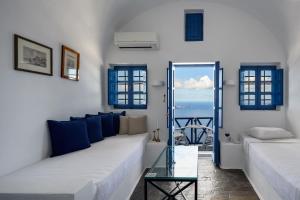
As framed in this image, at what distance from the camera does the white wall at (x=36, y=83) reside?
250cm

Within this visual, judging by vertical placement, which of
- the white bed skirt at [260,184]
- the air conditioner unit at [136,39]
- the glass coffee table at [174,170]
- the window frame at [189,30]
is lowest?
the white bed skirt at [260,184]

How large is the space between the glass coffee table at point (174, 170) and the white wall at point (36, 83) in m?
1.25

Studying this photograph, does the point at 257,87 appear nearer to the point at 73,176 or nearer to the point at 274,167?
the point at 274,167

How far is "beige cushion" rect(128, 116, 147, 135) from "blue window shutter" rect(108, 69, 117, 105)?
631mm

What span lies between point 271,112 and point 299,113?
722mm

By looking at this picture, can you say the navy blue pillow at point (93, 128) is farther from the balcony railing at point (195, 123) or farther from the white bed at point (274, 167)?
the balcony railing at point (195, 123)

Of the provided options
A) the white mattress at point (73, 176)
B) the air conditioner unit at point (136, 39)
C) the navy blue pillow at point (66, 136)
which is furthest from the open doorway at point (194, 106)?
the white mattress at point (73, 176)

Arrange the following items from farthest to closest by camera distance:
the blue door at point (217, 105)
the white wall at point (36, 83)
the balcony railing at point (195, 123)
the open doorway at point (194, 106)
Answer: the balcony railing at point (195, 123) < the open doorway at point (194, 106) < the blue door at point (217, 105) < the white wall at point (36, 83)

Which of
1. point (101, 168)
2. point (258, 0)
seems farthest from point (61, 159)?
point (258, 0)

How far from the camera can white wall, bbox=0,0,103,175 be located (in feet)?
8.21

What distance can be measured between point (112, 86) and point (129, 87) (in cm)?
34

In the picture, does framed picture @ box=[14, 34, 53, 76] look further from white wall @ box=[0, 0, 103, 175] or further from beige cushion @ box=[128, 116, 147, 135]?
beige cushion @ box=[128, 116, 147, 135]

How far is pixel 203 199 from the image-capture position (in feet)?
11.6

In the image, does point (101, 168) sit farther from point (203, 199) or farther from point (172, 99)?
point (172, 99)
